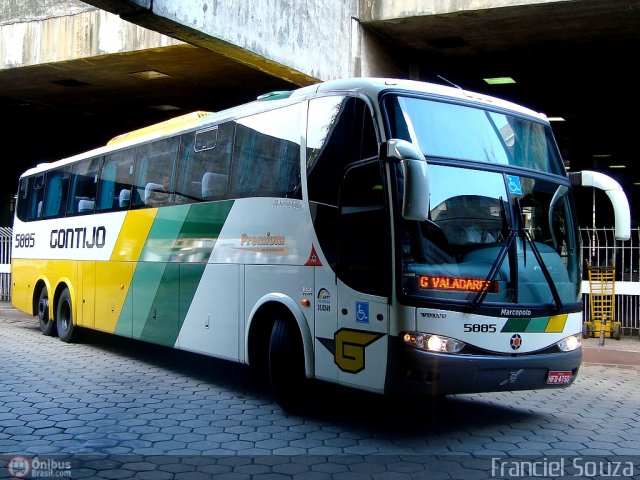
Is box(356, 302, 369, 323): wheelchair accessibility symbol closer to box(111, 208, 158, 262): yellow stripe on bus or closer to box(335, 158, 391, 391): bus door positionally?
box(335, 158, 391, 391): bus door

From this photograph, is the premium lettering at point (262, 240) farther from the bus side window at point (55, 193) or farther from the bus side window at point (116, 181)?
the bus side window at point (55, 193)

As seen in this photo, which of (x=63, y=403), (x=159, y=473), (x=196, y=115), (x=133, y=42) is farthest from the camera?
→ (x=133, y=42)

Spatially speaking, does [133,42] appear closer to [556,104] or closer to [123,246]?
[123,246]

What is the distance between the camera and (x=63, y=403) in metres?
7.74

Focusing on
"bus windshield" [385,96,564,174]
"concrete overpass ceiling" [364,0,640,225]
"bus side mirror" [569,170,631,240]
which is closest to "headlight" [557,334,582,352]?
"bus side mirror" [569,170,631,240]

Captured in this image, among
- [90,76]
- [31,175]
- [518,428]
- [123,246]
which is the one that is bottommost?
[518,428]

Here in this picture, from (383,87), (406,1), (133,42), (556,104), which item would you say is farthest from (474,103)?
(556,104)

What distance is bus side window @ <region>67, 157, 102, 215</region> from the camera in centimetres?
1237

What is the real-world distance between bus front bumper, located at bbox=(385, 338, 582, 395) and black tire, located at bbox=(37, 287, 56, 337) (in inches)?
375

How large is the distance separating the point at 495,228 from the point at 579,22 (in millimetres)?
9277

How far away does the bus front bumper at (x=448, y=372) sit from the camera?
235 inches

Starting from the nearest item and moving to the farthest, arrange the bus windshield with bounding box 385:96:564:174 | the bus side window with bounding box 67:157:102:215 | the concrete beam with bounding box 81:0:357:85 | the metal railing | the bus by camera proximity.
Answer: the bus
the bus windshield with bounding box 385:96:564:174
the concrete beam with bounding box 81:0:357:85
the bus side window with bounding box 67:157:102:215
the metal railing

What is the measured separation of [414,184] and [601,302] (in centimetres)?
871

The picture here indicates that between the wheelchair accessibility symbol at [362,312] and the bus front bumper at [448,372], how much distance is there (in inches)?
15.6
